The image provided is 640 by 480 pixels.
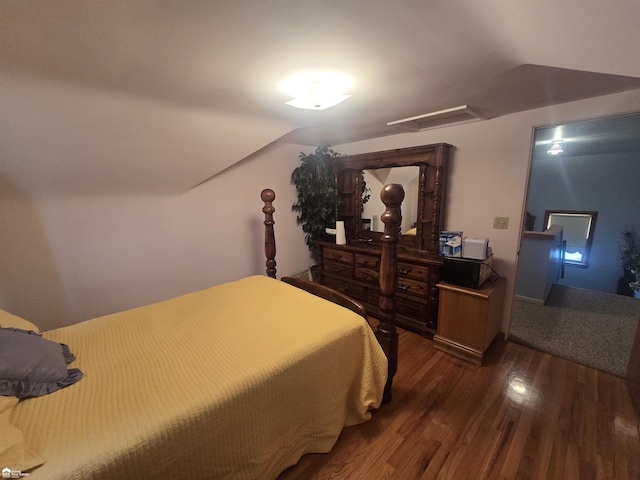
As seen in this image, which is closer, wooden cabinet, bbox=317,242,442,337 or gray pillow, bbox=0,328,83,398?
gray pillow, bbox=0,328,83,398

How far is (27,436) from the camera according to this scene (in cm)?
77

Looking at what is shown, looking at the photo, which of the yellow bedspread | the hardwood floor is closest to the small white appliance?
the hardwood floor

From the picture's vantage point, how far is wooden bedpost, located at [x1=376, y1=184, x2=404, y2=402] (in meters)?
1.43

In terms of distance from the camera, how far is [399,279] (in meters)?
2.56

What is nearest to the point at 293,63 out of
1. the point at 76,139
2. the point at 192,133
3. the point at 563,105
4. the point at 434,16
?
the point at 434,16

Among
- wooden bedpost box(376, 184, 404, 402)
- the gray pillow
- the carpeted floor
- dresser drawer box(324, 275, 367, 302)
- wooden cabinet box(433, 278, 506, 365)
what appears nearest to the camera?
the gray pillow

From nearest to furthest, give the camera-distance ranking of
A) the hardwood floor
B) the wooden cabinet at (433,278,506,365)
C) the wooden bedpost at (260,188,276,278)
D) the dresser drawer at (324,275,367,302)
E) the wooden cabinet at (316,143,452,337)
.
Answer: the hardwood floor
the wooden cabinet at (433,278,506,365)
the wooden bedpost at (260,188,276,278)
the wooden cabinet at (316,143,452,337)
the dresser drawer at (324,275,367,302)

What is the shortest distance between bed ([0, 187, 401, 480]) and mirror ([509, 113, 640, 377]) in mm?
2014

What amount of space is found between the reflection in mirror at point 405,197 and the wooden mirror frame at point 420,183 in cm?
5

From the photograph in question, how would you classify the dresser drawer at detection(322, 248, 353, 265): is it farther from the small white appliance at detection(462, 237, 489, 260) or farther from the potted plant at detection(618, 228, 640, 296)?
the potted plant at detection(618, 228, 640, 296)

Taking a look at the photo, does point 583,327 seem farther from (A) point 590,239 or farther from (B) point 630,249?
(A) point 590,239

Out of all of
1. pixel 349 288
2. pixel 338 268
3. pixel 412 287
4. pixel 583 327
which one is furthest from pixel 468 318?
pixel 583 327

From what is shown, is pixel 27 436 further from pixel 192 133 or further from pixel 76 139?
pixel 192 133

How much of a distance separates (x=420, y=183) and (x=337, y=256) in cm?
125
